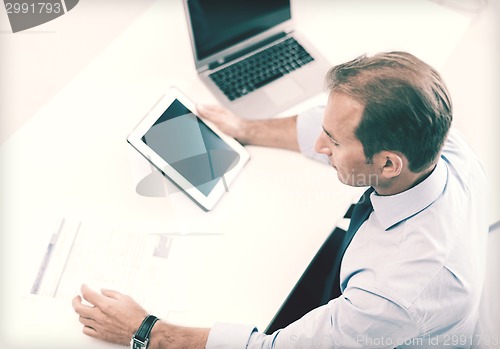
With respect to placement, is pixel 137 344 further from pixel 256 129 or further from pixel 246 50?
pixel 246 50

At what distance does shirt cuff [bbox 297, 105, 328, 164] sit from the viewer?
4.50ft

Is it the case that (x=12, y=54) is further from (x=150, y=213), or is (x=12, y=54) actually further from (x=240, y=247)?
(x=240, y=247)

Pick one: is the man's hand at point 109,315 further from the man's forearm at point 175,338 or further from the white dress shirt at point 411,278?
the white dress shirt at point 411,278

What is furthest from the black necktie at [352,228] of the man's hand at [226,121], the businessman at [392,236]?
the man's hand at [226,121]

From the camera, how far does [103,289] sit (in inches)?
46.1

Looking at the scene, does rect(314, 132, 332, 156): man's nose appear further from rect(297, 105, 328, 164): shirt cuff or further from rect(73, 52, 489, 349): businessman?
rect(297, 105, 328, 164): shirt cuff

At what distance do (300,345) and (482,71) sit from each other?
1.10m

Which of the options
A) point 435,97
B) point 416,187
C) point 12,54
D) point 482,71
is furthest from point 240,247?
point 482,71

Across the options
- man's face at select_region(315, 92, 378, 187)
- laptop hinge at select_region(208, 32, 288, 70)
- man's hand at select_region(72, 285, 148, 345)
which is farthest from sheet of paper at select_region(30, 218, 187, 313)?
laptop hinge at select_region(208, 32, 288, 70)

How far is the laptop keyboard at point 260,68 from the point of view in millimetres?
1476

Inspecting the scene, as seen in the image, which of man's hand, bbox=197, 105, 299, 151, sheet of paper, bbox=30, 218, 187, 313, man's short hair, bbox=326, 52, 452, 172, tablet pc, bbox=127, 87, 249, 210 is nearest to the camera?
man's short hair, bbox=326, 52, 452, 172

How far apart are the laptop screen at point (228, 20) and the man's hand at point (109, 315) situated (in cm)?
68

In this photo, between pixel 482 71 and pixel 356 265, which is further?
pixel 482 71

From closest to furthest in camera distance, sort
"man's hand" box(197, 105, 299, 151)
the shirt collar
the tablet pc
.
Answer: the shirt collar → the tablet pc → "man's hand" box(197, 105, 299, 151)
